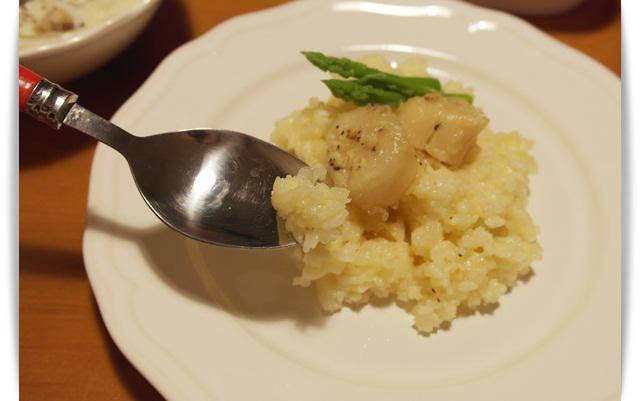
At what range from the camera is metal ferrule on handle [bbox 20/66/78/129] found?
6.86 feet

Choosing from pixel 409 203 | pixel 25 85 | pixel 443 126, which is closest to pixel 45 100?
pixel 25 85

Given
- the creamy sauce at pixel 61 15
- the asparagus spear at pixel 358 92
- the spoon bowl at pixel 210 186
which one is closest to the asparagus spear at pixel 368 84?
the asparagus spear at pixel 358 92

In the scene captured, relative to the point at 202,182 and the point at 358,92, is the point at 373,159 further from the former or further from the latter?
the point at 202,182

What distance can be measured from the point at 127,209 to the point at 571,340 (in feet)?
6.66

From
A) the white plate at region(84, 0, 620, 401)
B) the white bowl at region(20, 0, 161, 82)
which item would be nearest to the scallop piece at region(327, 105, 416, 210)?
the white plate at region(84, 0, 620, 401)

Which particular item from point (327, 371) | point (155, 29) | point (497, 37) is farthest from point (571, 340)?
point (155, 29)

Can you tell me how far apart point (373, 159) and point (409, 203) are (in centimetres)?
29

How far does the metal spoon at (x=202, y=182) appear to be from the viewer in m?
2.28

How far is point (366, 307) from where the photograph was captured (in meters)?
2.47

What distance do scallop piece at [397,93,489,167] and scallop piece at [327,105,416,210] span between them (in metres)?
0.11

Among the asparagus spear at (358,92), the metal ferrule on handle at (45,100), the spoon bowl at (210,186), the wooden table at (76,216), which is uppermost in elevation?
the asparagus spear at (358,92)

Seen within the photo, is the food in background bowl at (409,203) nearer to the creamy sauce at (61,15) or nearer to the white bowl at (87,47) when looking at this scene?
the white bowl at (87,47)

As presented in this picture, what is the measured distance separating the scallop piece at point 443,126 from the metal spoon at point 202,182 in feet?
1.99

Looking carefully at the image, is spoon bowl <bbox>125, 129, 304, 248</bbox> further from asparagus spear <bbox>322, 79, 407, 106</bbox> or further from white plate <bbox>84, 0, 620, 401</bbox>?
asparagus spear <bbox>322, 79, 407, 106</bbox>
